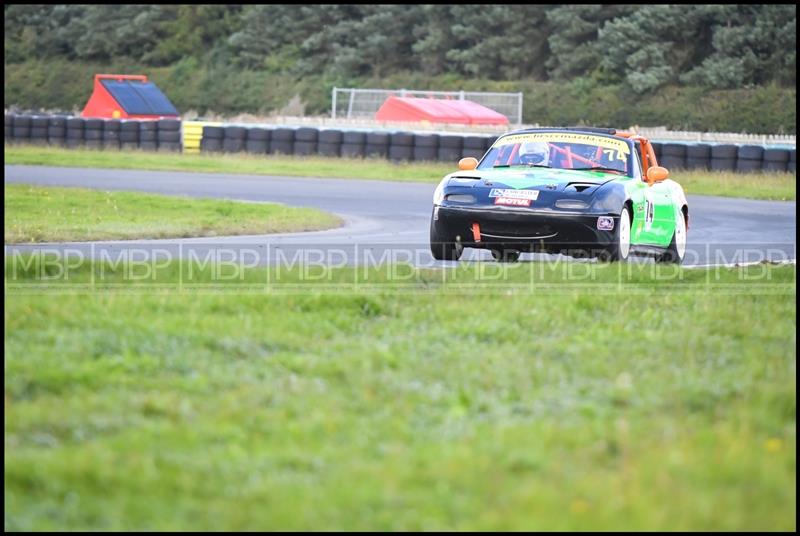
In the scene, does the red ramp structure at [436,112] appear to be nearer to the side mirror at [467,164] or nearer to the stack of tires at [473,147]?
the stack of tires at [473,147]

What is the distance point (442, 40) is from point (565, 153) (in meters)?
48.3

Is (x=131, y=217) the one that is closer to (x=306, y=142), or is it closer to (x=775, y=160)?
(x=306, y=142)

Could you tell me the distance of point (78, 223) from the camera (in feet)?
51.7

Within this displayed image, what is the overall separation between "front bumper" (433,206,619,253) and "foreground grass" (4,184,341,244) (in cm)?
437

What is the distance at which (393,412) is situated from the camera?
18.8ft

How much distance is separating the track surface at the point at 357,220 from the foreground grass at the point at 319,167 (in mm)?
1077

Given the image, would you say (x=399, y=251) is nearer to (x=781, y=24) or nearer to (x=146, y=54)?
(x=781, y=24)

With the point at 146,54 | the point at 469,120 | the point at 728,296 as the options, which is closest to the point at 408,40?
the point at 146,54

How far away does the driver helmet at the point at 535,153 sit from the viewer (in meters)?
12.9

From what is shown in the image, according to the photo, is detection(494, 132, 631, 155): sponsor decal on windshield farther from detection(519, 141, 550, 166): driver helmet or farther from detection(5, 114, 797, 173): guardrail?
detection(5, 114, 797, 173): guardrail

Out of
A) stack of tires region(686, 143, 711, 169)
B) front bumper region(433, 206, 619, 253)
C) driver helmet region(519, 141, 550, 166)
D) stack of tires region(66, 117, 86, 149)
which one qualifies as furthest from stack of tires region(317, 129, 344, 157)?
front bumper region(433, 206, 619, 253)

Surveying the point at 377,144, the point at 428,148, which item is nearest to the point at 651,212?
the point at 428,148

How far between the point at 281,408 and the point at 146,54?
6693 cm

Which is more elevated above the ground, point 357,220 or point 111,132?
point 111,132
